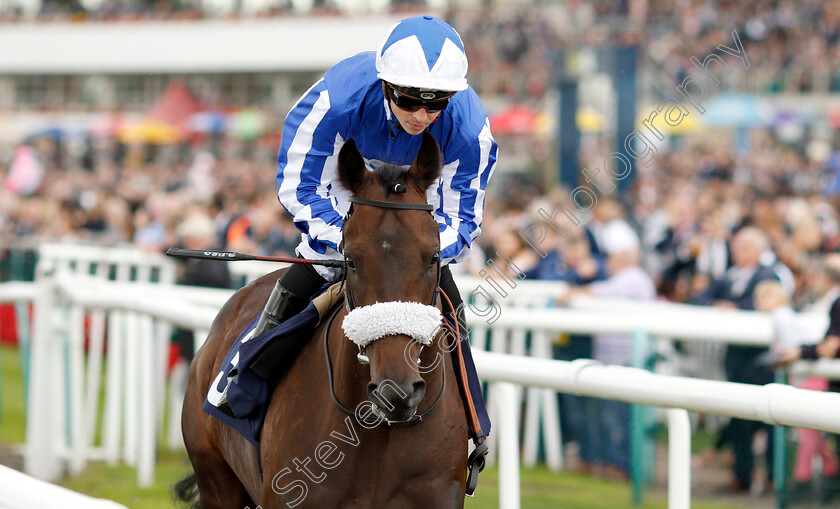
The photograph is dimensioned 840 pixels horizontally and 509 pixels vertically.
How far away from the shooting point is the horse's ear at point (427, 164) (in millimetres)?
2975

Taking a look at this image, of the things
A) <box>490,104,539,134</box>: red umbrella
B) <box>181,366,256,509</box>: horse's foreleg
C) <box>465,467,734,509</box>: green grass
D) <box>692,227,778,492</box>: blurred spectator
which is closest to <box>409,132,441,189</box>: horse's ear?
<box>181,366,256,509</box>: horse's foreleg

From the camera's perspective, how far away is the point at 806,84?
21078 millimetres

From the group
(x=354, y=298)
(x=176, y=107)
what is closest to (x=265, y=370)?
(x=354, y=298)

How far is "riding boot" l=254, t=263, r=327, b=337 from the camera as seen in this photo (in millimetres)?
3552

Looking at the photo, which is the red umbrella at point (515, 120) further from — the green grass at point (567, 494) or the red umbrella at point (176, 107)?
the green grass at point (567, 494)

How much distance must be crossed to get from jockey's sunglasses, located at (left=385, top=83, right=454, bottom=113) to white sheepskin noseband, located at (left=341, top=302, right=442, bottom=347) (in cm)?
68

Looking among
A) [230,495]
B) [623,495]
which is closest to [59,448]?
[230,495]

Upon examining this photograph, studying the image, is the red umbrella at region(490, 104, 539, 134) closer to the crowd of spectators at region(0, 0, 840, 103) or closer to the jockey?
the crowd of spectators at region(0, 0, 840, 103)

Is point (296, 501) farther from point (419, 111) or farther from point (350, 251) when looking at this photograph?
point (419, 111)

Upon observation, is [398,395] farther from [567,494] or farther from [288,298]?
[567,494]

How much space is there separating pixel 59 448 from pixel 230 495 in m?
2.66

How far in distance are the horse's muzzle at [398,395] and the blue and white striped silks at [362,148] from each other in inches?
27.9

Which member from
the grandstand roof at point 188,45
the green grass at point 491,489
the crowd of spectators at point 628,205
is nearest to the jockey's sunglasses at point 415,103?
the crowd of spectators at point 628,205

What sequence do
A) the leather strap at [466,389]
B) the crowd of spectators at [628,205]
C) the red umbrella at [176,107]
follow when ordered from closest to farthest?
the leather strap at [466,389] < the crowd of spectators at [628,205] < the red umbrella at [176,107]
